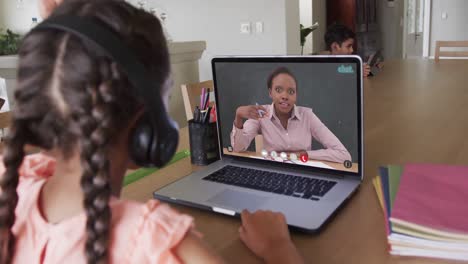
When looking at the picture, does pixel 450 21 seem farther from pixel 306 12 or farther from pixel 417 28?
pixel 306 12

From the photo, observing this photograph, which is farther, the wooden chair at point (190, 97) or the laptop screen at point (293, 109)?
the wooden chair at point (190, 97)

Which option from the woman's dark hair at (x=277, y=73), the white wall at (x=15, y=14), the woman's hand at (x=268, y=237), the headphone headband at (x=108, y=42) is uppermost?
the white wall at (x=15, y=14)

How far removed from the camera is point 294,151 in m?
1.01

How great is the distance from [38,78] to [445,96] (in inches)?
71.7

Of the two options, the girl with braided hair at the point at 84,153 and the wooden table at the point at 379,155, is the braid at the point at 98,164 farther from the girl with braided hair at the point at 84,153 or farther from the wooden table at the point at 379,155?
the wooden table at the point at 379,155

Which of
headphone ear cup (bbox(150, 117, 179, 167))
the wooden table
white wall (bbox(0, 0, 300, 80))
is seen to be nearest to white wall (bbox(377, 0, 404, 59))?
white wall (bbox(0, 0, 300, 80))

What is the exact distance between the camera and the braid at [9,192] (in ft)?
1.64

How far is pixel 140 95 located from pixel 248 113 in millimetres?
582

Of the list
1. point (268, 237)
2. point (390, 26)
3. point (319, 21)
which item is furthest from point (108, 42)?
point (390, 26)

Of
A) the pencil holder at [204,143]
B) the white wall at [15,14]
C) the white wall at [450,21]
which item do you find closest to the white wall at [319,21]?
the white wall at [450,21]

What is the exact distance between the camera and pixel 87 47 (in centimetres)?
46

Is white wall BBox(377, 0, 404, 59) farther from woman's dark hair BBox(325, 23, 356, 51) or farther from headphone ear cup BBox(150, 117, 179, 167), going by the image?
headphone ear cup BBox(150, 117, 179, 167)

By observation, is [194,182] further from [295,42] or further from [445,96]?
[295,42]

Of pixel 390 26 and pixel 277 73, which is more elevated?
pixel 277 73
